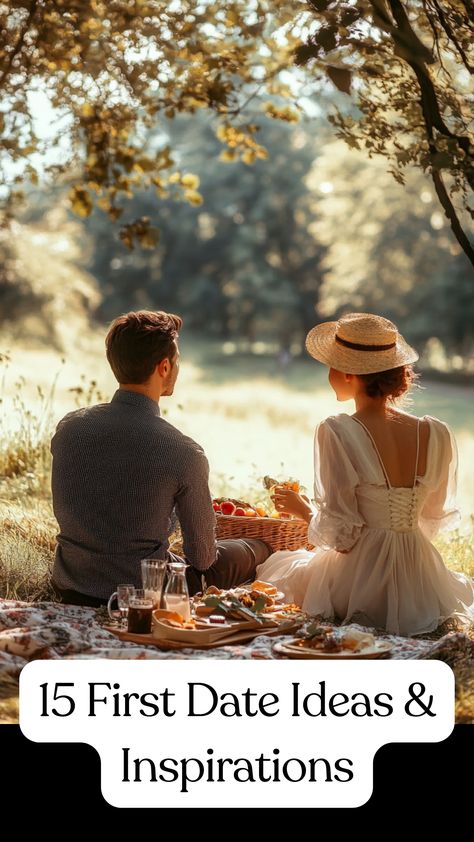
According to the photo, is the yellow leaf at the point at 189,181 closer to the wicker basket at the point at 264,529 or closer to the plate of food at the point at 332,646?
the wicker basket at the point at 264,529

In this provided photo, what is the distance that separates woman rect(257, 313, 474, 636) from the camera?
4613mm

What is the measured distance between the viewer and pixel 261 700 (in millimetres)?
3242

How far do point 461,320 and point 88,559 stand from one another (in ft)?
91.4

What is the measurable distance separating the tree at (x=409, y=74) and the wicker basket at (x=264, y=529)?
168 centimetres

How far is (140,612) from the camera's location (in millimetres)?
3889

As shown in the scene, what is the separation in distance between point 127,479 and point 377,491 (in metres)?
1.18

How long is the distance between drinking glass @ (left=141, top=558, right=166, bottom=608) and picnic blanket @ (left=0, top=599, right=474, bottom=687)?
0.20m

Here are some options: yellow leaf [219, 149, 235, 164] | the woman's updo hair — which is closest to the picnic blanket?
the woman's updo hair

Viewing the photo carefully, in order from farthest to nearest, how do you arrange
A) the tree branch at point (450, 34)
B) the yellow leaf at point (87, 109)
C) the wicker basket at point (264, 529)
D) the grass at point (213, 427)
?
1. the yellow leaf at point (87, 109)
2. the grass at point (213, 427)
3. the wicker basket at point (264, 529)
4. the tree branch at point (450, 34)

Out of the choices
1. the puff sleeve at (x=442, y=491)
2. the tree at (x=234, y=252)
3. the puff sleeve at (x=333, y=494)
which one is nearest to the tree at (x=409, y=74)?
the puff sleeve at (x=442, y=491)

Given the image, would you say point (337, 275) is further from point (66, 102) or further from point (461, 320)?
point (66, 102)

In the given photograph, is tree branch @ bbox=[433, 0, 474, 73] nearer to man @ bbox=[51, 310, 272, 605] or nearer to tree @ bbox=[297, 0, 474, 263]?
tree @ bbox=[297, 0, 474, 263]

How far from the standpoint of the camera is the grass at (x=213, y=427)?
18.9 feet

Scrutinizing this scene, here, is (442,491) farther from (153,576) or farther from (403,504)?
(153,576)
